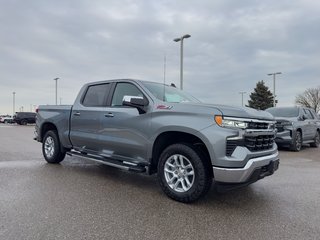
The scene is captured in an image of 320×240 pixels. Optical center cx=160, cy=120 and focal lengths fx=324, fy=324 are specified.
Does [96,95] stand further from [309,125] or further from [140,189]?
[309,125]

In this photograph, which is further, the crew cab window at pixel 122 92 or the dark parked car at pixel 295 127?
the dark parked car at pixel 295 127

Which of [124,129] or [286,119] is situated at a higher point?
[286,119]

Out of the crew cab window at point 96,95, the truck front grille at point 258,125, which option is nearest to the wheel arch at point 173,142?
the truck front grille at point 258,125

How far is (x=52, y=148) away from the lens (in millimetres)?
7652

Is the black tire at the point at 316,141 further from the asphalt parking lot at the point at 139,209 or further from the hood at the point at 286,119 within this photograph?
the asphalt parking lot at the point at 139,209

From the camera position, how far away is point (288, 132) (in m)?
11.0

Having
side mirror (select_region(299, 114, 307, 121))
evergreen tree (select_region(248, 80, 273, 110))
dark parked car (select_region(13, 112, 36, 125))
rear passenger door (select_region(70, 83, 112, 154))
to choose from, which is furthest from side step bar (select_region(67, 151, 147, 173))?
evergreen tree (select_region(248, 80, 273, 110))

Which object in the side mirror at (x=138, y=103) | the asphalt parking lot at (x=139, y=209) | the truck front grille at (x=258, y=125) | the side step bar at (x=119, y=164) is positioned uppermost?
the side mirror at (x=138, y=103)

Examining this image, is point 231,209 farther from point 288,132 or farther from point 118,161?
point 288,132

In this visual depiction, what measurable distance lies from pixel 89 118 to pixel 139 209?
2605mm

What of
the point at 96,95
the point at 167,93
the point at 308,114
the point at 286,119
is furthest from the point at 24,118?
the point at 167,93

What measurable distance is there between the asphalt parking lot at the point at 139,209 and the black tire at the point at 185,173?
159 millimetres

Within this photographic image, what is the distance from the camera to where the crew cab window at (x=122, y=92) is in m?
5.67

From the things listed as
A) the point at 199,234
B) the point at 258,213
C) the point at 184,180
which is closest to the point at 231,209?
the point at 258,213
